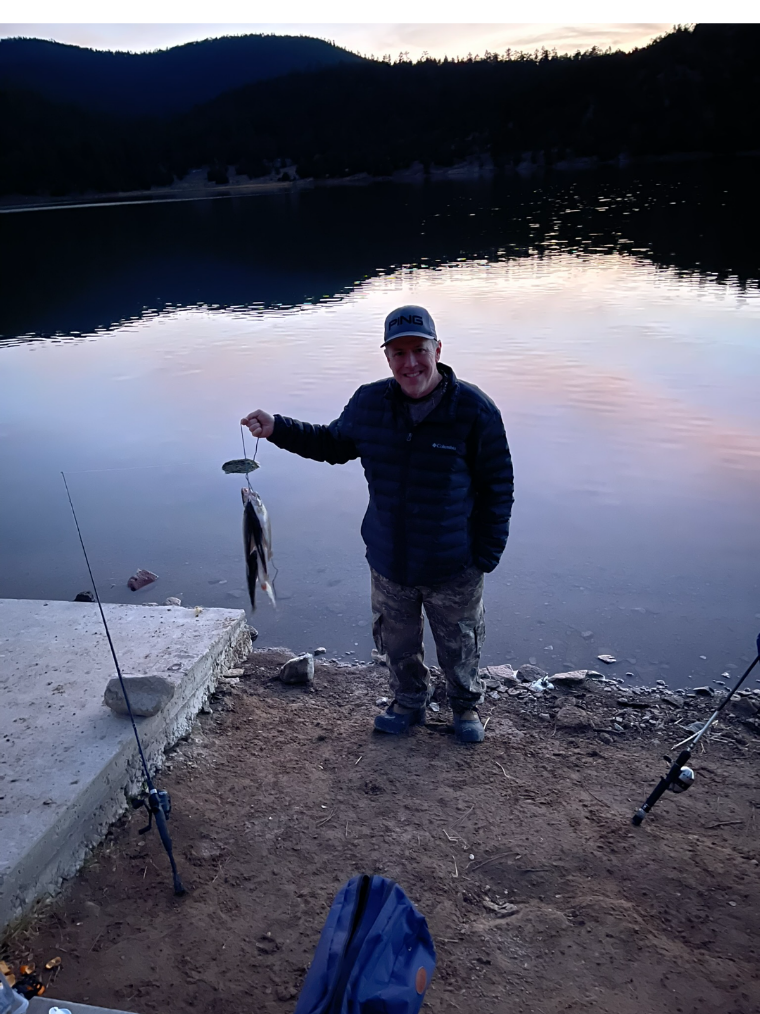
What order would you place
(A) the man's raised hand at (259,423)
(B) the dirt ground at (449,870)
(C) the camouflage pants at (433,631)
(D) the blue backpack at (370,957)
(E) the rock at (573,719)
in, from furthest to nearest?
(E) the rock at (573,719)
(C) the camouflage pants at (433,631)
(A) the man's raised hand at (259,423)
(B) the dirt ground at (449,870)
(D) the blue backpack at (370,957)

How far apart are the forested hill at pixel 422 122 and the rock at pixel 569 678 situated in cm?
8544

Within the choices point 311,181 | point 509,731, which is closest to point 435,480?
point 509,731

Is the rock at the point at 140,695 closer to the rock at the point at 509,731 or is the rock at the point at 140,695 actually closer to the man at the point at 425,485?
the man at the point at 425,485

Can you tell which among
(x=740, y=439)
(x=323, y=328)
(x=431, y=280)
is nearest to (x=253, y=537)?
(x=740, y=439)

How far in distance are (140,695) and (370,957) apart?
2.04 m

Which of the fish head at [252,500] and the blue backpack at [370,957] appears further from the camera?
the fish head at [252,500]

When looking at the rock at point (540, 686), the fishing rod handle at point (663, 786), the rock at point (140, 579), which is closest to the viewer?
the fishing rod handle at point (663, 786)

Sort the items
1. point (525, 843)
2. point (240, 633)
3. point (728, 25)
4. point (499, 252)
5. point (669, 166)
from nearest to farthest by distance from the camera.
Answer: point (525, 843)
point (240, 633)
point (499, 252)
point (669, 166)
point (728, 25)

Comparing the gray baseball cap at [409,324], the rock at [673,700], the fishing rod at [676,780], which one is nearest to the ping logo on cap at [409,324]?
the gray baseball cap at [409,324]

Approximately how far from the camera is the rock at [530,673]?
17.0 ft

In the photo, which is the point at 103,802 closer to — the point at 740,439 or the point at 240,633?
the point at 240,633

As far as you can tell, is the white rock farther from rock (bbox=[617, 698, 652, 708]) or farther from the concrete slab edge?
the concrete slab edge

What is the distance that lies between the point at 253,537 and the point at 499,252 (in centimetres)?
2703

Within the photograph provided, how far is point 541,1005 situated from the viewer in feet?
9.08
